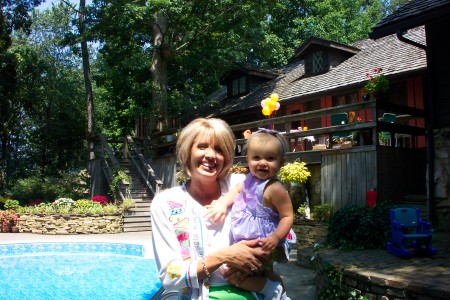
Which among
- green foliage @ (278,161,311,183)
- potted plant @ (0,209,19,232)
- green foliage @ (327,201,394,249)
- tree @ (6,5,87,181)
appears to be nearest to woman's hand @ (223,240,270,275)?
green foliage @ (327,201,394,249)

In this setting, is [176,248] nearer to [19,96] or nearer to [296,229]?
[296,229]

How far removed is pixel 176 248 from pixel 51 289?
690 cm

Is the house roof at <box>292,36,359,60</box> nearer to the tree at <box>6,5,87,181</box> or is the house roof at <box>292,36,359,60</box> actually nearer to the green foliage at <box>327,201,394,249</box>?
the green foliage at <box>327,201,394,249</box>

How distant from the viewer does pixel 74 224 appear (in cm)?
1383

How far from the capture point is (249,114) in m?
19.5

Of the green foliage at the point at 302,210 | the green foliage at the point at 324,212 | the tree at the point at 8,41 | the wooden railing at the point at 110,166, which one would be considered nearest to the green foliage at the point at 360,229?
the green foliage at the point at 324,212

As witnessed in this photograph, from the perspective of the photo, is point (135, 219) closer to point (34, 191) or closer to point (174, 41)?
point (34, 191)

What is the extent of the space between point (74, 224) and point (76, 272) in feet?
15.4

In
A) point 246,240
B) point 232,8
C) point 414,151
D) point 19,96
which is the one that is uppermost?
point 232,8

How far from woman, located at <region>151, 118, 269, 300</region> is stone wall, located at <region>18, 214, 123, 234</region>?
12308 millimetres

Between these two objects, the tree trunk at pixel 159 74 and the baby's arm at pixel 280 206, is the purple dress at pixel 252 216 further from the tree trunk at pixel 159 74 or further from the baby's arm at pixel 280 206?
the tree trunk at pixel 159 74

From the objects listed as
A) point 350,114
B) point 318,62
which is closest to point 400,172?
point 350,114

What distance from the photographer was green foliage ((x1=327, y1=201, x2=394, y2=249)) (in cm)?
689

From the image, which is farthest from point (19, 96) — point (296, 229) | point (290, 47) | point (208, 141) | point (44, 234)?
point (208, 141)
